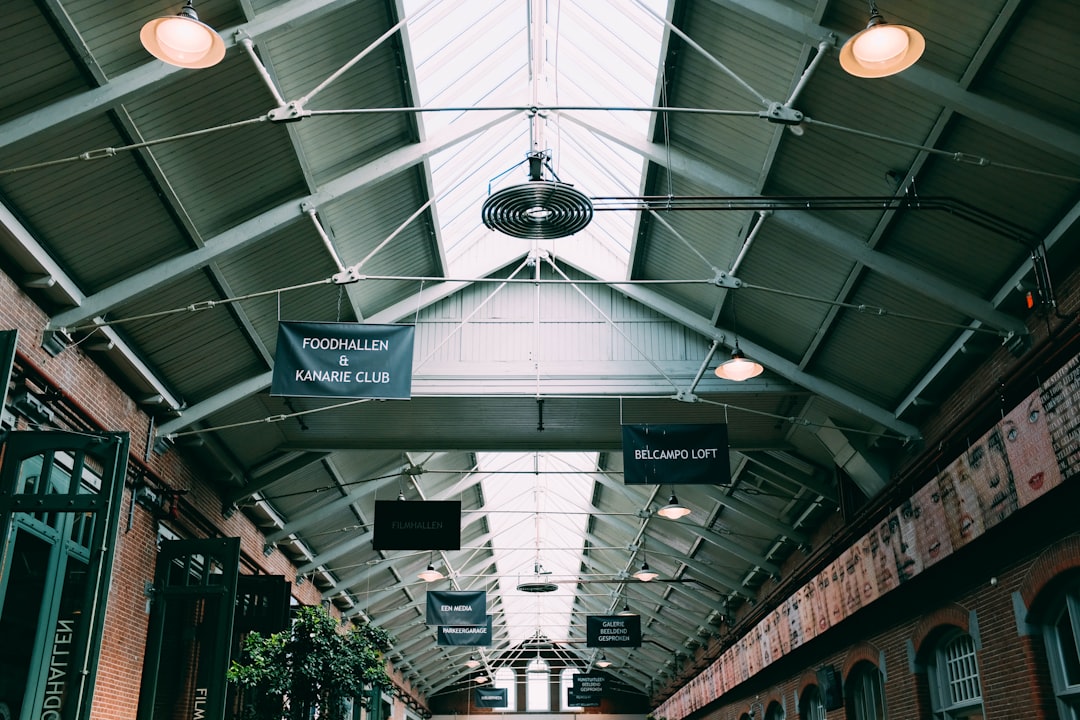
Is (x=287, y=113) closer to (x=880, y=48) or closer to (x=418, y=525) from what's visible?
(x=880, y=48)

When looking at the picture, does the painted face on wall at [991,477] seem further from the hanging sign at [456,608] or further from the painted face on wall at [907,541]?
the hanging sign at [456,608]

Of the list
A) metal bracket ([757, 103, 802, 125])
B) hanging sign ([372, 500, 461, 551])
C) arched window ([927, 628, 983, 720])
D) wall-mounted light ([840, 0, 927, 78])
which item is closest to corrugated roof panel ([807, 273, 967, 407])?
metal bracket ([757, 103, 802, 125])

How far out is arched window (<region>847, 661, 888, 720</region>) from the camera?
16562 mm

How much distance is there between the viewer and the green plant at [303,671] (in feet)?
46.5

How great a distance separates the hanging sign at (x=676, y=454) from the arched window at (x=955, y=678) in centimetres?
395

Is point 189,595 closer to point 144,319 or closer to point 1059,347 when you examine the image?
point 144,319

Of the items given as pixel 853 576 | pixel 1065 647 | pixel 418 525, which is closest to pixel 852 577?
pixel 853 576

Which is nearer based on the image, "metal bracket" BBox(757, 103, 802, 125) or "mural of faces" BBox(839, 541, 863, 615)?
"metal bracket" BBox(757, 103, 802, 125)

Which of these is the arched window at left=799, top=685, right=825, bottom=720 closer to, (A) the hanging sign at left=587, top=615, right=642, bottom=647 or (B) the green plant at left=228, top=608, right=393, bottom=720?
(A) the hanging sign at left=587, top=615, right=642, bottom=647

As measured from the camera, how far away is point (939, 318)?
12.6 m

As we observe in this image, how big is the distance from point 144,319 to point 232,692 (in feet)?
25.7

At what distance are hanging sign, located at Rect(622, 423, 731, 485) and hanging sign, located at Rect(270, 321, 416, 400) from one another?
371cm

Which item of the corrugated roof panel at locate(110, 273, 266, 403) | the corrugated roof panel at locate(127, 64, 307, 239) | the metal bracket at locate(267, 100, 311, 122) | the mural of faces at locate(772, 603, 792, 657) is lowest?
the mural of faces at locate(772, 603, 792, 657)

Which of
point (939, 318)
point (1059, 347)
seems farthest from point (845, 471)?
point (1059, 347)
